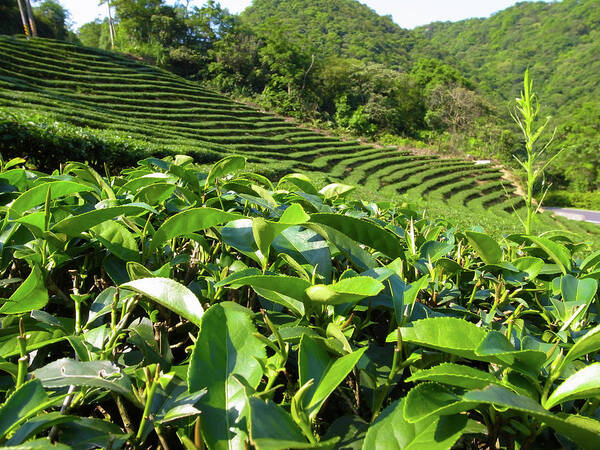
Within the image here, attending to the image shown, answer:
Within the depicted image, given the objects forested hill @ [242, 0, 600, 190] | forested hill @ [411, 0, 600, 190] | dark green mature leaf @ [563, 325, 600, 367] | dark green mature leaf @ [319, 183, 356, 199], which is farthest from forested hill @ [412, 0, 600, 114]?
dark green mature leaf @ [563, 325, 600, 367]

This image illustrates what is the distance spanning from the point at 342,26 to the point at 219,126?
158ft

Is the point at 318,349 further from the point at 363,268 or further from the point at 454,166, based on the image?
the point at 454,166

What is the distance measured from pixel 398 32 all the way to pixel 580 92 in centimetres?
3305

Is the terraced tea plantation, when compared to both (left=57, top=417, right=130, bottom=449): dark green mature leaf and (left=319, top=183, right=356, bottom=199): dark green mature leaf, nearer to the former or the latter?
(left=319, top=183, right=356, bottom=199): dark green mature leaf

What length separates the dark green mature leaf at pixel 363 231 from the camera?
1.66ft

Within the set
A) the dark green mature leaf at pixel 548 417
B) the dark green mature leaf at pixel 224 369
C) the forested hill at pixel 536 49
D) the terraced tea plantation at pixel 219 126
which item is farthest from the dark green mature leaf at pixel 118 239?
the forested hill at pixel 536 49

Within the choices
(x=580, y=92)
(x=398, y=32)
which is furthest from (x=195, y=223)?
(x=398, y=32)

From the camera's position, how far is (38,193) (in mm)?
567

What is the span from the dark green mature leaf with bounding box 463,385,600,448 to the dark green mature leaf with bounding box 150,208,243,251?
0.34 metres

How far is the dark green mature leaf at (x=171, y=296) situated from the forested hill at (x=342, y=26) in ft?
177

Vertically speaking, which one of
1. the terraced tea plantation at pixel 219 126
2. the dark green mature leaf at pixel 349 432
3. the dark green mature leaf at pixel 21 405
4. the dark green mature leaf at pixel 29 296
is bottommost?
the terraced tea plantation at pixel 219 126

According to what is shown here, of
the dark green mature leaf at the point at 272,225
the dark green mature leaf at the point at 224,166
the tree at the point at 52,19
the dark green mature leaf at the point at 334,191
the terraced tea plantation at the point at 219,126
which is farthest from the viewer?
the tree at the point at 52,19

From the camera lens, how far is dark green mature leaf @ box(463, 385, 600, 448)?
247 millimetres

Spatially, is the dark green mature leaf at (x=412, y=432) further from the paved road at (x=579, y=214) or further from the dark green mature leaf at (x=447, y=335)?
the paved road at (x=579, y=214)
